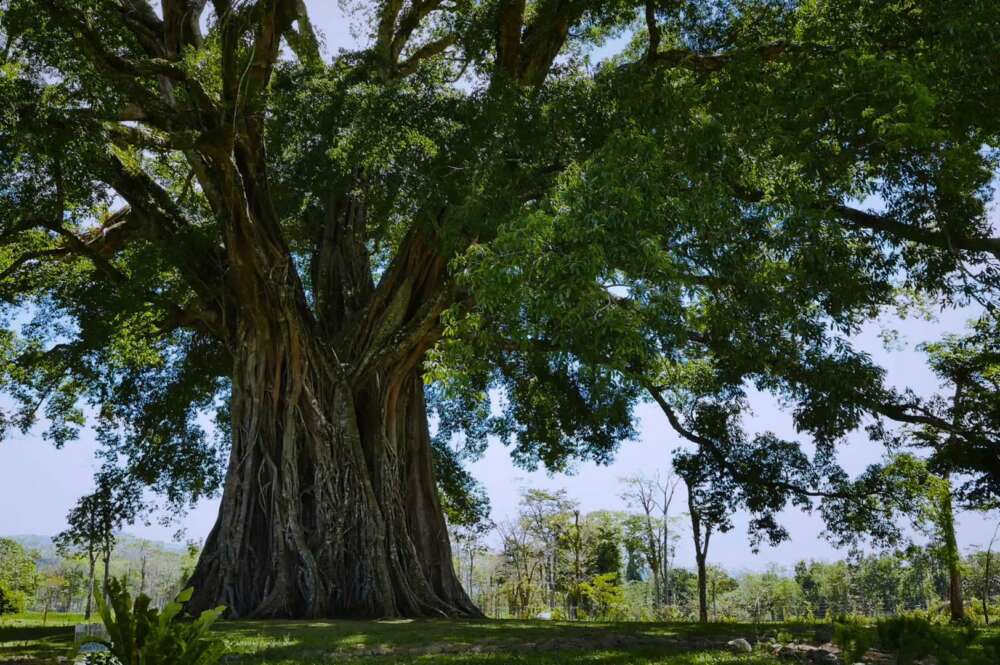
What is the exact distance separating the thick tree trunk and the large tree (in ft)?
0.15

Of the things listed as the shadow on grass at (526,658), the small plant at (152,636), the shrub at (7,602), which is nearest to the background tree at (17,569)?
the shrub at (7,602)

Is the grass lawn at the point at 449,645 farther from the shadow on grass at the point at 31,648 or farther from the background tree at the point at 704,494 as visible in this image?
the background tree at the point at 704,494

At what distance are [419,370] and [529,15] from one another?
20.3 ft

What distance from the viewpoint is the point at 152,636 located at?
11.0ft

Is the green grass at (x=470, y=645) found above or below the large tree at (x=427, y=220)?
below

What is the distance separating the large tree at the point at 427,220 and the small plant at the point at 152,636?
3258mm

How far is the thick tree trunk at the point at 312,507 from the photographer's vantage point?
35.8ft

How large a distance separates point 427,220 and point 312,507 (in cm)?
473

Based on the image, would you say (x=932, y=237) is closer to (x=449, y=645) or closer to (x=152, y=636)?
(x=449, y=645)

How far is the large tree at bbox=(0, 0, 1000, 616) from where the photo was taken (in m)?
6.37

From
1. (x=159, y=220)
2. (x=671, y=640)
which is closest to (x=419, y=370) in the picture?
(x=159, y=220)

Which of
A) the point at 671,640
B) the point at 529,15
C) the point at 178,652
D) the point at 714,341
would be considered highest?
the point at 529,15

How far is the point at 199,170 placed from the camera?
10.4m

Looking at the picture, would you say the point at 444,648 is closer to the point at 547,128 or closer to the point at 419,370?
the point at 547,128
